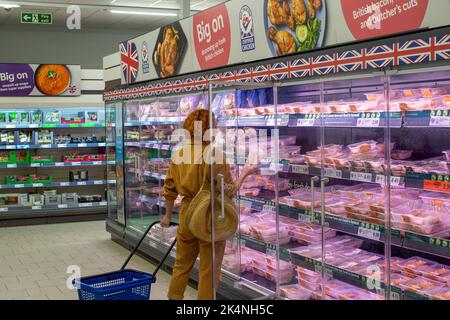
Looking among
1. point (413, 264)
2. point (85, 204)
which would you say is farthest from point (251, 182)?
point (85, 204)

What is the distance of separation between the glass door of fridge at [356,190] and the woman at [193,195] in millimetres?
752

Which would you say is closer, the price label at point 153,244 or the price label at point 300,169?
the price label at point 300,169

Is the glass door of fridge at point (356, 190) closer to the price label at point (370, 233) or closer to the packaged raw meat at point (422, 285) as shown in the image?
the price label at point (370, 233)

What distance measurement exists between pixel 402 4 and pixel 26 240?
6.82m

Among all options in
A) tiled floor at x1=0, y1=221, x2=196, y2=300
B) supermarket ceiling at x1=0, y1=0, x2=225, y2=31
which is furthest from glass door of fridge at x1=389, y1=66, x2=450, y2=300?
supermarket ceiling at x1=0, y1=0, x2=225, y2=31

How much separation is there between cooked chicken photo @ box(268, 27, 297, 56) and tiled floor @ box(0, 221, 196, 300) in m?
2.46

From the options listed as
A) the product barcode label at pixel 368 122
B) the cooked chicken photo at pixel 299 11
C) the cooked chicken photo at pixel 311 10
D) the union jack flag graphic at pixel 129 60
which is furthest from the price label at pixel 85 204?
the product barcode label at pixel 368 122

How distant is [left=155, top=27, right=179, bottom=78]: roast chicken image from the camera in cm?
629

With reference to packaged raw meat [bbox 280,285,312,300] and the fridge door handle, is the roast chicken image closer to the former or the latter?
the fridge door handle

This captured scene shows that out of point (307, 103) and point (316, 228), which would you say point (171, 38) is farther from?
point (316, 228)

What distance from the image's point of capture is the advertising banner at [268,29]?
328 centimetres

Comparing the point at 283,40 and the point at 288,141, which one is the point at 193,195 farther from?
the point at 283,40

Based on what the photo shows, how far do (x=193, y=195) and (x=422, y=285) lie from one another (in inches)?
68.3

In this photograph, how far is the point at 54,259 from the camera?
7.12m
